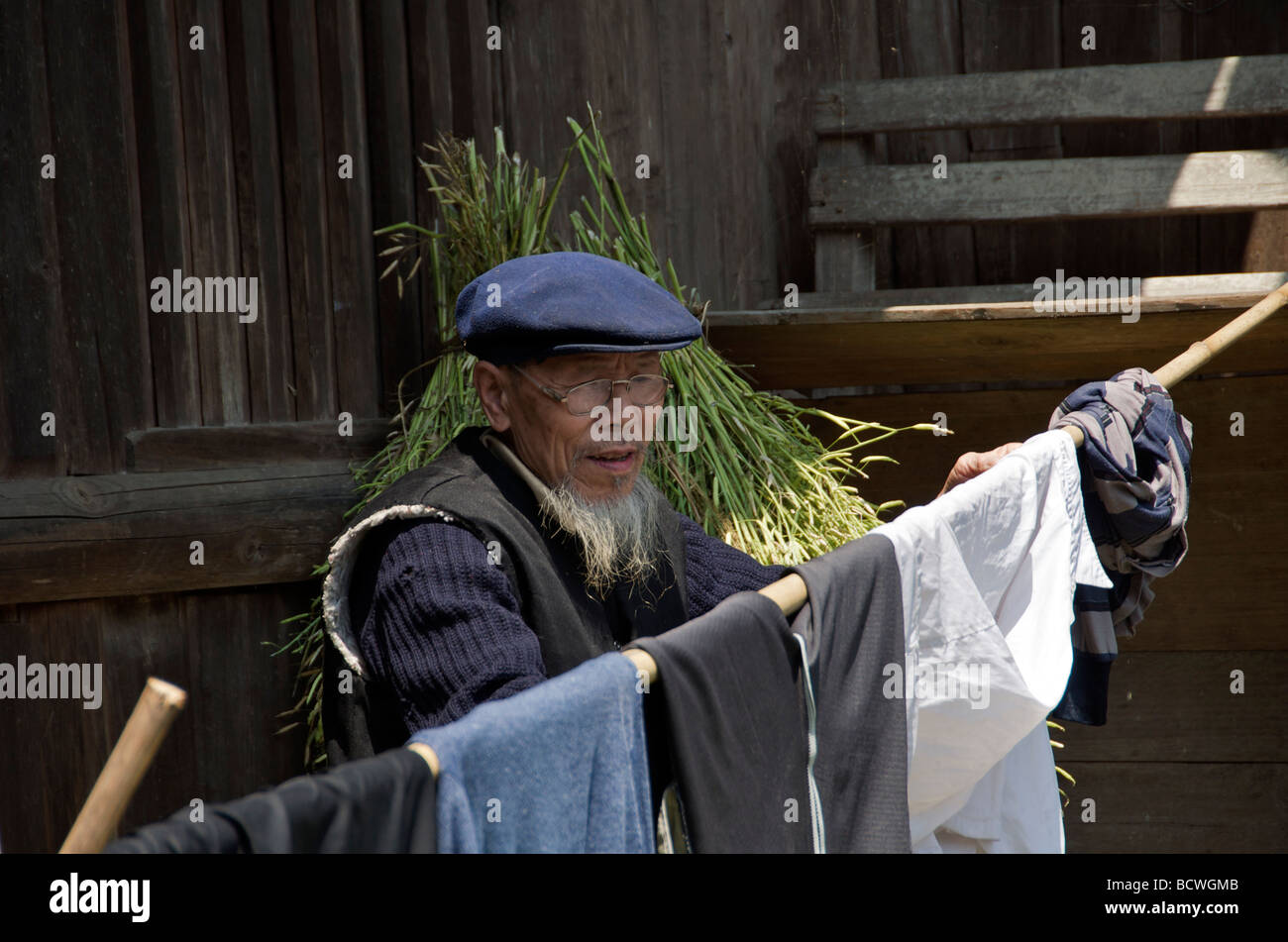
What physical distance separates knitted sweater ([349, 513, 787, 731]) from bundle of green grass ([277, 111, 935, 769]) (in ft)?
3.17

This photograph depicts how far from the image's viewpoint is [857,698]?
1.32 m

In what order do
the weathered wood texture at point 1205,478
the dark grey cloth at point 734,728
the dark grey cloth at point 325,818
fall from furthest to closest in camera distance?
the weathered wood texture at point 1205,478 < the dark grey cloth at point 734,728 < the dark grey cloth at point 325,818

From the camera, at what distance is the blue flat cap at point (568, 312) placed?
153 cm

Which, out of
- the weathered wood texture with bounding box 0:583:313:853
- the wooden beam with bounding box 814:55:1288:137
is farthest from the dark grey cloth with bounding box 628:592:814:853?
the wooden beam with bounding box 814:55:1288:137

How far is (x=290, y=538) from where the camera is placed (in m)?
2.47

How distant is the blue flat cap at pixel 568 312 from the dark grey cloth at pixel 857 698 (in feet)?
1.38

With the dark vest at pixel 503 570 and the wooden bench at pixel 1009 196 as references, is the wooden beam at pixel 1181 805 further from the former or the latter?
the dark vest at pixel 503 570

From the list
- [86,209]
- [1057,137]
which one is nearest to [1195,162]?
[1057,137]

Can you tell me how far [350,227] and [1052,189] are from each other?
5.48 ft

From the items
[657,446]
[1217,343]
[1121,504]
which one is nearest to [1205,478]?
[1217,343]

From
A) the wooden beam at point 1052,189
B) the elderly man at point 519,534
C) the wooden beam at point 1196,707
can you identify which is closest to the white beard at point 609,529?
the elderly man at point 519,534

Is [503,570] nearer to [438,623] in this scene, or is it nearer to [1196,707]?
[438,623]
